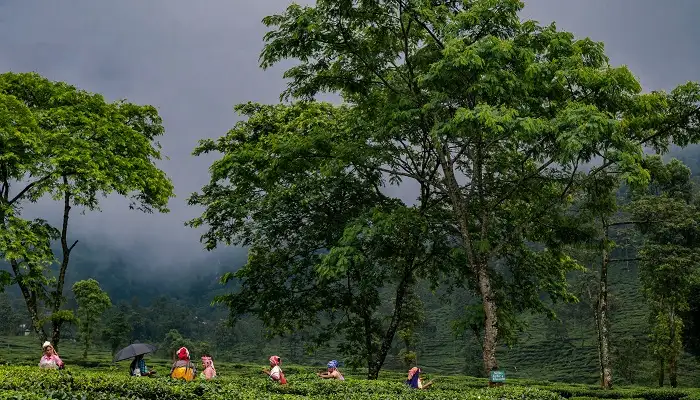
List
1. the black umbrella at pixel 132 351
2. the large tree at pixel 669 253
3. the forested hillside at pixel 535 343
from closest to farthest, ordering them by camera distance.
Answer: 1. the black umbrella at pixel 132 351
2. the large tree at pixel 669 253
3. the forested hillside at pixel 535 343

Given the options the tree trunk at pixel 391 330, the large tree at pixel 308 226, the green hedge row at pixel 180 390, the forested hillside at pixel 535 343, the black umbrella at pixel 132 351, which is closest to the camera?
the green hedge row at pixel 180 390

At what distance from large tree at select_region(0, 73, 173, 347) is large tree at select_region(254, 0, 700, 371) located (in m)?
7.27

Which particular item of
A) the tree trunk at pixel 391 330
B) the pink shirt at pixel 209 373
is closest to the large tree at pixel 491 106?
the tree trunk at pixel 391 330

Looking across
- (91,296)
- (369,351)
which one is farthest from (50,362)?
(91,296)

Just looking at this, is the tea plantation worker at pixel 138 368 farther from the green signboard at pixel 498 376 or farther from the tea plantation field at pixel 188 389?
the green signboard at pixel 498 376

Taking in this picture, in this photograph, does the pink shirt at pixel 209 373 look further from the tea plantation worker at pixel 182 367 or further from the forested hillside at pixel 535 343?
the forested hillside at pixel 535 343

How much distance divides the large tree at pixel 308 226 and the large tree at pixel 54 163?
337 centimetres

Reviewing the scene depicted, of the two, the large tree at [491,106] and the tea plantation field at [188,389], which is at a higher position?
the large tree at [491,106]

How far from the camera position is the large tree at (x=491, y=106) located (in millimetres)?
12852

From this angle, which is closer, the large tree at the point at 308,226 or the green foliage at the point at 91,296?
the large tree at the point at 308,226

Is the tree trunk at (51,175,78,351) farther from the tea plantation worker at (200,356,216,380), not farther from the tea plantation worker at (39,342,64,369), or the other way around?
the tea plantation worker at (200,356,216,380)

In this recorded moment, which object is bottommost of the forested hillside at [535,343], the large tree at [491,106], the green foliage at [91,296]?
the forested hillside at [535,343]

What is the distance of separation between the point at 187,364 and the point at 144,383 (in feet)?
10.7

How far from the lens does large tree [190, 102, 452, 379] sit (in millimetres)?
17750
